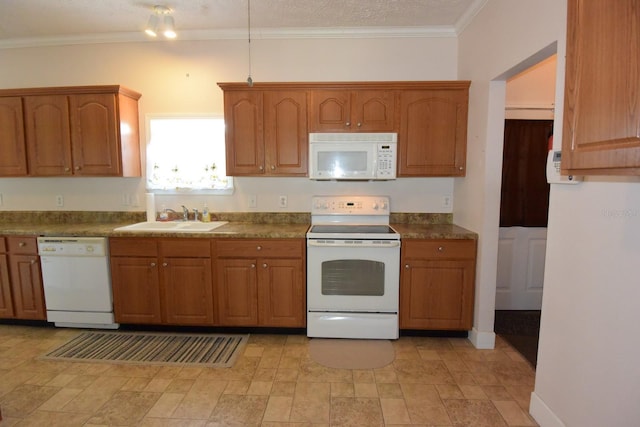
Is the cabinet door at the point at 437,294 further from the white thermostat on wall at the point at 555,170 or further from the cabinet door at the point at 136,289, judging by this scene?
the cabinet door at the point at 136,289

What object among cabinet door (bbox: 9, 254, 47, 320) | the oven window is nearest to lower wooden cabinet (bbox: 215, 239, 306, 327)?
the oven window

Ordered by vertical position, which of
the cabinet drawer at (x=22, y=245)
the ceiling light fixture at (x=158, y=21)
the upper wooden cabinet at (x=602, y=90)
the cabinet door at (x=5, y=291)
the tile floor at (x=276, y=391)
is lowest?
the tile floor at (x=276, y=391)

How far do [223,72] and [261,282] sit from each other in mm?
2069

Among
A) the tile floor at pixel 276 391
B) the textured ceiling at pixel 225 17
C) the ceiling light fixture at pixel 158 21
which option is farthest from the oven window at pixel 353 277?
the ceiling light fixture at pixel 158 21

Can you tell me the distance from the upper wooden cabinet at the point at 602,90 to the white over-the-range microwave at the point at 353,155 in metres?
1.67

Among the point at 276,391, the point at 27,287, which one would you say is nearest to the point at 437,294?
the point at 276,391

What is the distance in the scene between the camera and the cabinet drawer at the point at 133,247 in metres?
2.71

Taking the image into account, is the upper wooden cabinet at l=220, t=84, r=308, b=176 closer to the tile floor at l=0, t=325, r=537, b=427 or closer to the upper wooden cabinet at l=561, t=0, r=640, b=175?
the tile floor at l=0, t=325, r=537, b=427

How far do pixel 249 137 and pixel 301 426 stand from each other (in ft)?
7.27

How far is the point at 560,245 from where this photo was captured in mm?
1656

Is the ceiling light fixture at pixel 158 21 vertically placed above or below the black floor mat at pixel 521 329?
above

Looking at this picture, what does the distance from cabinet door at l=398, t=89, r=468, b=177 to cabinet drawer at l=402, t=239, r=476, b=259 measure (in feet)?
2.08

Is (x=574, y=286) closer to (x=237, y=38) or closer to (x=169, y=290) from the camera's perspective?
(x=169, y=290)

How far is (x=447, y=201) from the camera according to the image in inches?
125
